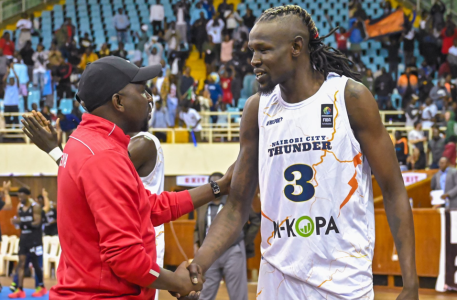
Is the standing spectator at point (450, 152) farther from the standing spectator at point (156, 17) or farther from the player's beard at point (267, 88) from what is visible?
the standing spectator at point (156, 17)

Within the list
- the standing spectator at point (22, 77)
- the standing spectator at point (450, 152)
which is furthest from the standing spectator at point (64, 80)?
the standing spectator at point (450, 152)

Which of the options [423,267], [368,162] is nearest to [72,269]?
[368,162]

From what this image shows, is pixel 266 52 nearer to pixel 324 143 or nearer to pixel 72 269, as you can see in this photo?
pixel 324 143

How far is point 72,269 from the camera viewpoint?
2.60 metres

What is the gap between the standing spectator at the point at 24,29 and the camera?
20156 mm

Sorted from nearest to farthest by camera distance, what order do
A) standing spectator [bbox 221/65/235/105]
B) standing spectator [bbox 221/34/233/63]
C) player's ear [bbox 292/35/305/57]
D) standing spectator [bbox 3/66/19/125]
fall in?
1. player's ear [bbox 292/35/305/57]
2. standing spectator [bbox 221/65/235/105]
3. standing spectator [bbox 3/66/19/125]
4. standing spectator [bbox 221/34/233/63]

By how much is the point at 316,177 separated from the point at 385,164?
12.6 inches

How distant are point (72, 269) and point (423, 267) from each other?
342 inches

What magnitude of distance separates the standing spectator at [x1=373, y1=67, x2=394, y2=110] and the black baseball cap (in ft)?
46.2

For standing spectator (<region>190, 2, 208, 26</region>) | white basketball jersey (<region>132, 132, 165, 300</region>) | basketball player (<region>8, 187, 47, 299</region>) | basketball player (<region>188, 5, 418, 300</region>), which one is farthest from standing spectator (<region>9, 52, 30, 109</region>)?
basketball player (<region>188, 5, 418, 300</region>)

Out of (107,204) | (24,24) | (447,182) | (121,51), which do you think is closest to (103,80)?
(107,204)

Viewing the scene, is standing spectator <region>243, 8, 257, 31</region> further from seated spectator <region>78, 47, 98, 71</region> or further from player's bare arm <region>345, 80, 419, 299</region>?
player's bare arm <region>345, 80, 419, 299</region>

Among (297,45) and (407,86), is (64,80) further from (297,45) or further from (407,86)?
(297,45)

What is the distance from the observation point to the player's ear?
293 centimetres
